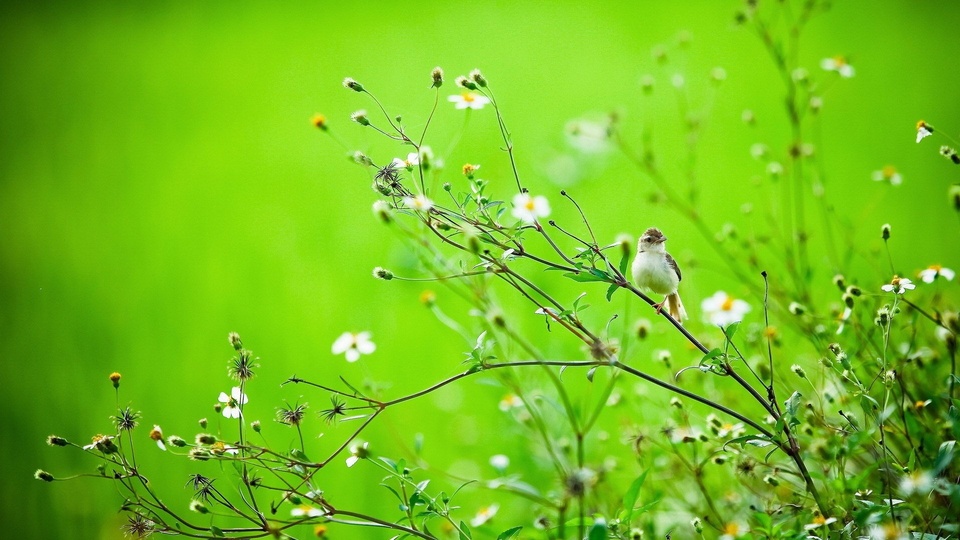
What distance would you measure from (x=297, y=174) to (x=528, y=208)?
228 cm

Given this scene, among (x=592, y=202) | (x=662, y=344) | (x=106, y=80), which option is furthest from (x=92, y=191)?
(x=662, y=344)

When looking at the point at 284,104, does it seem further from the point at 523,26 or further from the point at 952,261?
the point at 952,261

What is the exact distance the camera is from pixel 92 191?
2.93 meters

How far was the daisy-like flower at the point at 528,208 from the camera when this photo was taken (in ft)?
3.21

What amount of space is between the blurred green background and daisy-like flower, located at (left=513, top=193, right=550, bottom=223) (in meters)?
0.84

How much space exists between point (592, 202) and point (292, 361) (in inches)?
45.5

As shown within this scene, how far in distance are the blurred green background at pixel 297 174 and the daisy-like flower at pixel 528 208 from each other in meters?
0.84

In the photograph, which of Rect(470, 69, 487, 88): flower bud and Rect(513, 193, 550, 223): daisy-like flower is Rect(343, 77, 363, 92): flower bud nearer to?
Rect(470, 69, 487, 88): flower bud

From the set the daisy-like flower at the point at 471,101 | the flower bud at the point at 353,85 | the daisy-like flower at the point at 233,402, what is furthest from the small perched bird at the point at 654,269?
the daisy-like flower at the point at 233,402

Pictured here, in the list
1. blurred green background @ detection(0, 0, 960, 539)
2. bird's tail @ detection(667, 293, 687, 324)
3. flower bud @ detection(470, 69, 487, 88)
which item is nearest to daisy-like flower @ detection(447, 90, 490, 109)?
flower bud @ detection(470, 69, 487, 88)

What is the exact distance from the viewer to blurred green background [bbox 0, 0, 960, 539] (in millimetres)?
2166

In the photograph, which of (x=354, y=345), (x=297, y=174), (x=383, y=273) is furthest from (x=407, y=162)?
(x=297, y=174)

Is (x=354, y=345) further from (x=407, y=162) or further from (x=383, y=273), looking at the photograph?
(x=407, y=162)

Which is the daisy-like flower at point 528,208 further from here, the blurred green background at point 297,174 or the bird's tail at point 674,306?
the blurred green background at point 297,174
